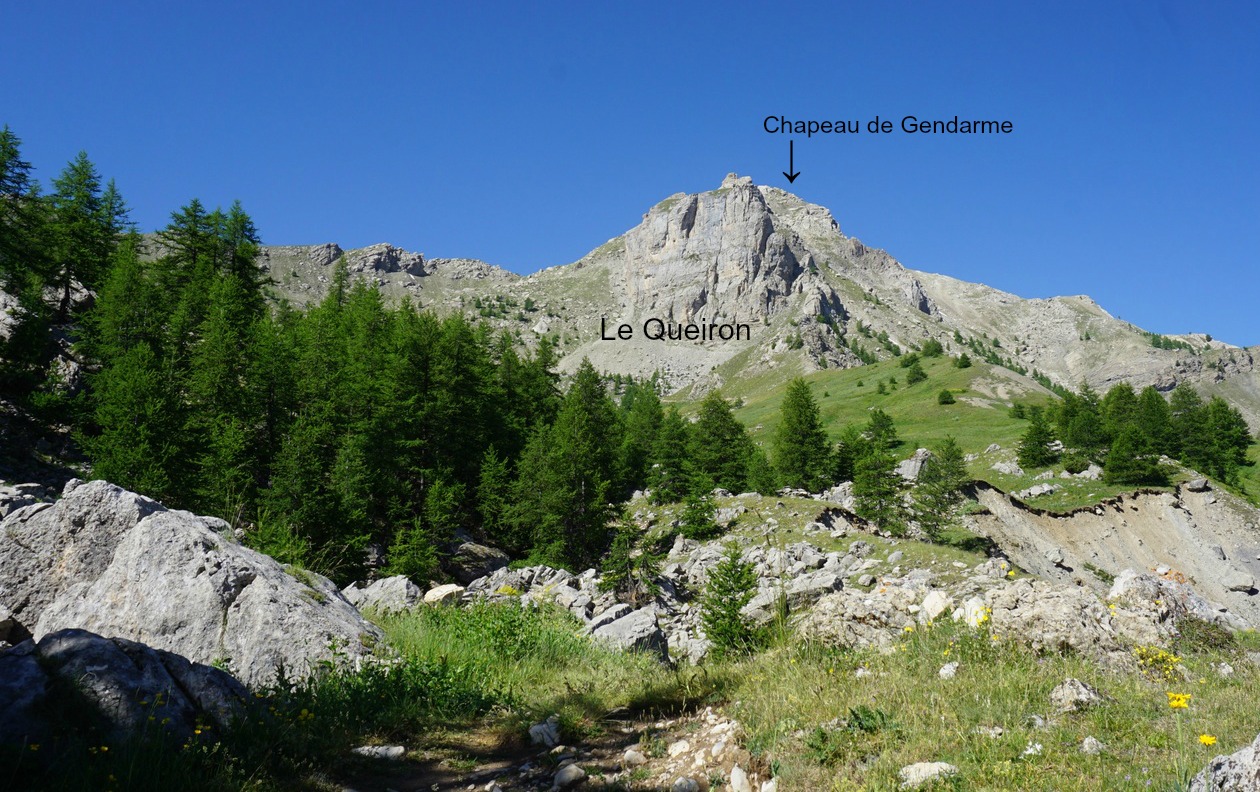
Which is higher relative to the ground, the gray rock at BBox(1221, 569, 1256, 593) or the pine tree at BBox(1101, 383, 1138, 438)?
the pine tree at BBox(1101, 383, 1138, 438)

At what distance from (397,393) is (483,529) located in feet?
31.0

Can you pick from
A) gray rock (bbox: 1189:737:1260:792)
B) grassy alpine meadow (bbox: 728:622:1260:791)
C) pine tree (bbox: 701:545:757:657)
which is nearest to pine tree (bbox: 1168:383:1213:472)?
pine tree (bbox: 701:545:757:657)

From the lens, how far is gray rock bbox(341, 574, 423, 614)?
424 inches

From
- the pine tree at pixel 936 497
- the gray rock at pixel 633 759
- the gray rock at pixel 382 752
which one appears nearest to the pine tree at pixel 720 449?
the pine tree at pixel 936 497

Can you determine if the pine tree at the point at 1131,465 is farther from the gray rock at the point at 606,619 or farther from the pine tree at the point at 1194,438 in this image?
the gray rock at the point at 606,619

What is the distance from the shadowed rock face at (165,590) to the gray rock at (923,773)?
5296 mm

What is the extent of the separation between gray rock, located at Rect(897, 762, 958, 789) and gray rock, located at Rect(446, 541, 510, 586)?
2562 cm

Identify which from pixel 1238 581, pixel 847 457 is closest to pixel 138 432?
pixel 847 457

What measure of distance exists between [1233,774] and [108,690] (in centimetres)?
663

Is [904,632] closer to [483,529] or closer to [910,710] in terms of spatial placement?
[910,710]

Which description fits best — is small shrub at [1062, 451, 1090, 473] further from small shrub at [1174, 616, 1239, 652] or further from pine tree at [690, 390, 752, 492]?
small shrub at [1174, 616, 1239, 652]

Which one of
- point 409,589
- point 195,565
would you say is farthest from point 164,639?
point 409,589

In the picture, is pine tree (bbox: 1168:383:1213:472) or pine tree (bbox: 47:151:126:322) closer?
pine tree (bbox: 47:151:126:322)

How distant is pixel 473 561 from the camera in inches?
1222
